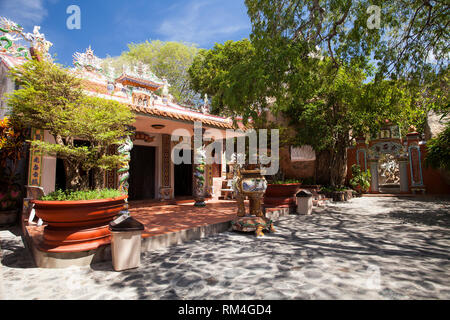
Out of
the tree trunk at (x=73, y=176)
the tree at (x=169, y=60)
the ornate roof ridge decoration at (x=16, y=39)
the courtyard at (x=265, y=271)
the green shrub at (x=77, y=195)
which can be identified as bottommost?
the courtyard at (x=265, y=271)

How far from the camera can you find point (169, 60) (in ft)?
74.6

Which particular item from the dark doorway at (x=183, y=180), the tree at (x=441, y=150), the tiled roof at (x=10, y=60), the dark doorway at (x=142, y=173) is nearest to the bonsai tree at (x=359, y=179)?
the tree at (x=441, y=150)

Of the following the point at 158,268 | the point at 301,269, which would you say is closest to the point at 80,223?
the point at 158,268

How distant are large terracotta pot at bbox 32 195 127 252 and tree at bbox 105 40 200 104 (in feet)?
65.0

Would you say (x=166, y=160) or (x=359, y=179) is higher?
(x=166, y=160)

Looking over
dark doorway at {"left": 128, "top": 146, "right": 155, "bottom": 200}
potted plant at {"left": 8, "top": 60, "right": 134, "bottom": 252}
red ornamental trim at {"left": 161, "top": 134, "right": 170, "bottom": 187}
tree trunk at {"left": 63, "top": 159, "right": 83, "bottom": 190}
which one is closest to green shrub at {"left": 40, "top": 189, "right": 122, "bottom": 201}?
potted plant at {"left": 8, "top": 60, "right": 134, "bottom": 252}

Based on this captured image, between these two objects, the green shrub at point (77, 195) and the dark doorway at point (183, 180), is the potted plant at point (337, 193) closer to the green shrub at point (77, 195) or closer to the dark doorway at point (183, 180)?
the dark doorway at point (183, 180)

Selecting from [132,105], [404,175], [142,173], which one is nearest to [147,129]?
[142,173]

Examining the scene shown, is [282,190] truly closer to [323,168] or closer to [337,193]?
[337,193]

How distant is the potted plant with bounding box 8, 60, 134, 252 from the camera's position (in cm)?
338

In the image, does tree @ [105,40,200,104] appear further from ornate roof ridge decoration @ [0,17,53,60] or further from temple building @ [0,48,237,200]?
ornate roof ridge decoration @ [0,17,53,60]

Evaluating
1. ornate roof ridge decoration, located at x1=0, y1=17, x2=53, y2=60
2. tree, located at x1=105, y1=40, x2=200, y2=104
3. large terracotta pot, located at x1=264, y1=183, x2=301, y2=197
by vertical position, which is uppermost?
tree, located at x1=105, y1=40, x2=200, y2=104

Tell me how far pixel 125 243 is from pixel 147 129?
6298 millimetres

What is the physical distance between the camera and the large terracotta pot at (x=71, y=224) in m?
3.32
